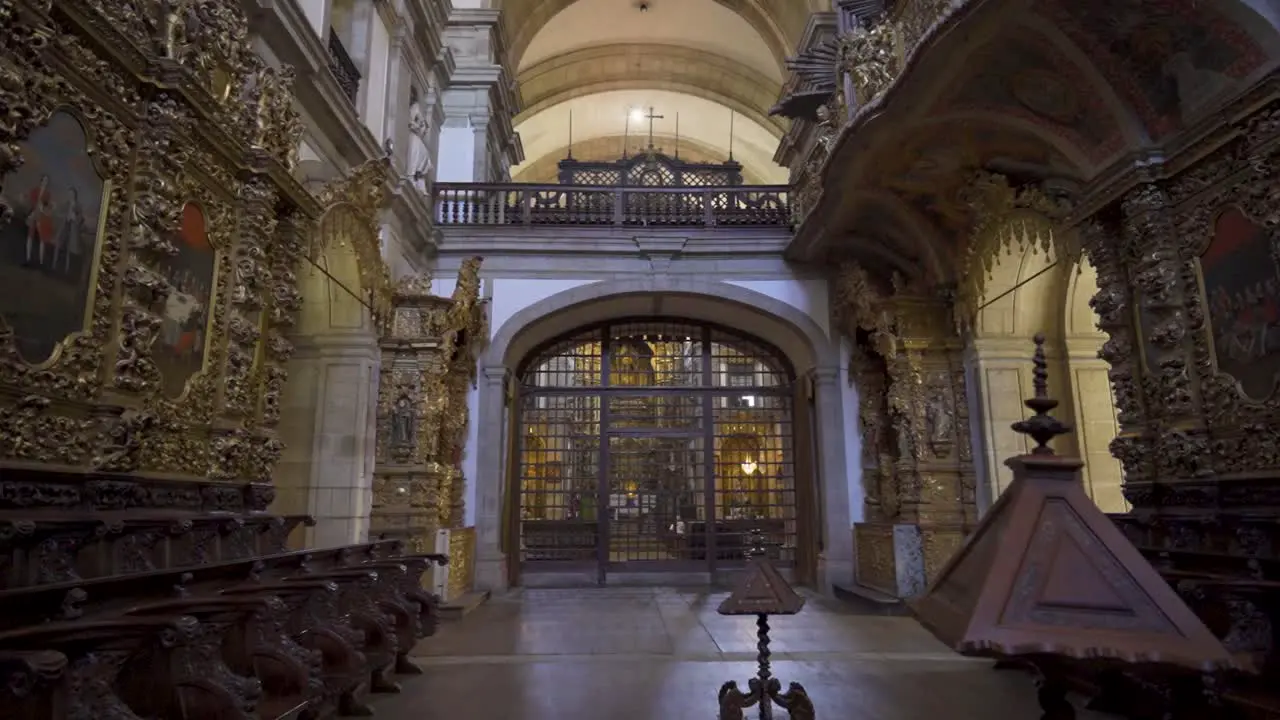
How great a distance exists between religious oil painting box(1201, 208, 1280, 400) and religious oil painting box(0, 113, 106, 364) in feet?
20.3

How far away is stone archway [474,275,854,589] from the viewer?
10.6 m

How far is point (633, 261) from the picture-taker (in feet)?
36.9

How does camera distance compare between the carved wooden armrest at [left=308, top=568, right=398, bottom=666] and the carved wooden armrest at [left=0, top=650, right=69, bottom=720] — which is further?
the carved wooden armrest at [left=308, top=568, right=398, bottom=666]

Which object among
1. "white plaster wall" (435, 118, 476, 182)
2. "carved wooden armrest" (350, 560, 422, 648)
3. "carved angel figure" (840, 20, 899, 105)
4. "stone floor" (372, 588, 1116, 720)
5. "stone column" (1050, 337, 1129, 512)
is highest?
"white plaster wall" (435, 118, 476, 182)

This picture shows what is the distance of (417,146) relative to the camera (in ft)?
35.0

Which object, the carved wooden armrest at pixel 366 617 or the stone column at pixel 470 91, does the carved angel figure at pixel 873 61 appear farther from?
the stone column at pixel 470 91

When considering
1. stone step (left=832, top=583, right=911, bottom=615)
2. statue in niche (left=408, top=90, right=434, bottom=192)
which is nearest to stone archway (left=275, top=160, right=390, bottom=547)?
statue in niche (left=408, top=90, right=434, bottom=192)

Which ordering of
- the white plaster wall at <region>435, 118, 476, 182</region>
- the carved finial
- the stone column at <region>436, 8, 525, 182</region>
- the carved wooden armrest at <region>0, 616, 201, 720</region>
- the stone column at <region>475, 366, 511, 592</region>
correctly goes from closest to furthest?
the carved finial < the carved wooden armrest at <region>0, 616, 201, 720</region> < the stone column at <region>475, 366, 511, 592</region> < the white plaster wall at <region>435, 118, 476, 182</region> < the stone column at <region>436, 8, 525, 182</region>

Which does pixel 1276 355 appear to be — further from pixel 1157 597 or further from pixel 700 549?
pixel 700 549

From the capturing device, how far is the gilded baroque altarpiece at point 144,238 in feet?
10.5

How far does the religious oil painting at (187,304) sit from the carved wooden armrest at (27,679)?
223 cm

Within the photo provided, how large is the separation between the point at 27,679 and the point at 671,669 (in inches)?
168

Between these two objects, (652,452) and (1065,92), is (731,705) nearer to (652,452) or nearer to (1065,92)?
(1065,92)

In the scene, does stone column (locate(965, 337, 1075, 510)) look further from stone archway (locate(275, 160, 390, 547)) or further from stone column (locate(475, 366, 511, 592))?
stone archway (locate(275, 160, 390, 547))
